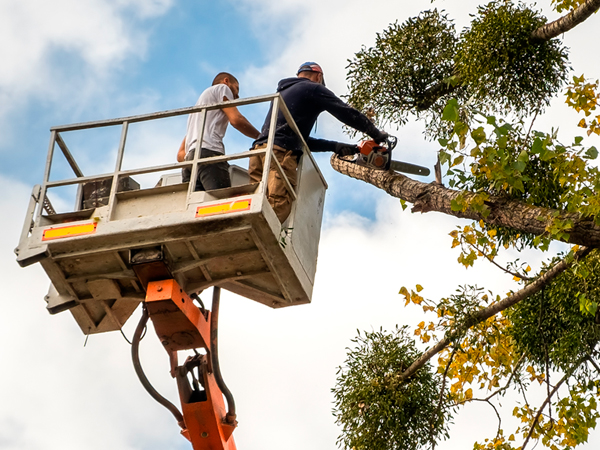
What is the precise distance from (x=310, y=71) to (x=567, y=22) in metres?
2.27

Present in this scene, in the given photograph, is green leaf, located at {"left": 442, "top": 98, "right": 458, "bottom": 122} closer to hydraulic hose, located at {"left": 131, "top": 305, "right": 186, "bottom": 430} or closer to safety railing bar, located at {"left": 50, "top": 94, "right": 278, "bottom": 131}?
safety railing bar, located at {"left": 50, "top": 94, "right": 278, "bottom": 131}

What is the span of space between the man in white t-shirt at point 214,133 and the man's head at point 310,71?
0.66m

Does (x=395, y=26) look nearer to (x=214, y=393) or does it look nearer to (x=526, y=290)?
(x=526, y=290)

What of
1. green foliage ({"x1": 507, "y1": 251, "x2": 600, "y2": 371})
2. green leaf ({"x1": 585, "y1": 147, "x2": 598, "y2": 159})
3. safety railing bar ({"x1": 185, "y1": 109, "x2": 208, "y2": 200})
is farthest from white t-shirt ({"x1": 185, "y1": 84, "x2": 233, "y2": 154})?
green foliage ({"x1": 507, "y1": 251, "x2": 600, "y2": 371})

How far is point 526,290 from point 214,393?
2503 millimetres

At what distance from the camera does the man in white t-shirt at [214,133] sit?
23.4ft

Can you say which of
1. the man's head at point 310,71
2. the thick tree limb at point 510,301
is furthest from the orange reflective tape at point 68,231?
the thick tree limb at point 510,301

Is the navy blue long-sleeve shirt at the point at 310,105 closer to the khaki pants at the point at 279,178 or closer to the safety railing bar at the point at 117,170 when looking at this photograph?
the khaki pants at the point at 279,178

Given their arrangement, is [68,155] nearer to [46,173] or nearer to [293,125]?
[46,173]

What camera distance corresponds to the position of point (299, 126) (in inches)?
310

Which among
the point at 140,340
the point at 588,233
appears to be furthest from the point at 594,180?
the point at 140,340

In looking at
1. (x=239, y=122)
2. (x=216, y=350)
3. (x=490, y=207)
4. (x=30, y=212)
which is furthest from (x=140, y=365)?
(x=490, y=207)

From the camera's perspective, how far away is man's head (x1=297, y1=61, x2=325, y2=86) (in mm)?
8242

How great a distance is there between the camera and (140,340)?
23.2 ft
